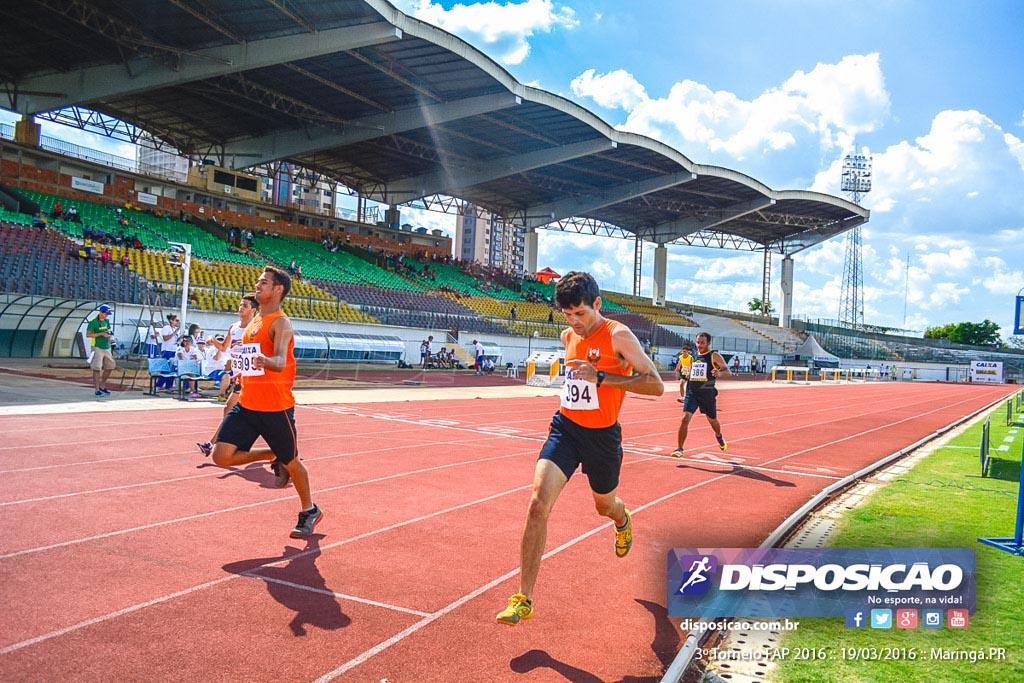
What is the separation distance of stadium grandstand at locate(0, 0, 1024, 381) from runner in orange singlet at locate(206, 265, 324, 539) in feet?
48.8

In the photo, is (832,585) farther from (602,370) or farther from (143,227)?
(143,227)

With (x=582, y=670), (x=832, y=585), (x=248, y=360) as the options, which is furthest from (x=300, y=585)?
(x=832, y=585)

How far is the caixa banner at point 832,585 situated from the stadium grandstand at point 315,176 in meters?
17.7

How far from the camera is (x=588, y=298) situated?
4402mm

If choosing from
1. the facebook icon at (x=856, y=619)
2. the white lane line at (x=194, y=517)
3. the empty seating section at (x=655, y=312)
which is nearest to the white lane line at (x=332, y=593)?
the white lane line at (x=194, y=517)

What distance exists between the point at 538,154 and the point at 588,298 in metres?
41.7

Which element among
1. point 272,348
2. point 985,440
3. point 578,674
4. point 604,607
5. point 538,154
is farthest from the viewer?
point 538,154

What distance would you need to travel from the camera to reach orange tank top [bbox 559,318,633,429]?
443cm

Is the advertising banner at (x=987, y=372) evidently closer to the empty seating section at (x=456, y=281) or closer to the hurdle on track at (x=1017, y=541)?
the empty seating section at (x=456, y=281)

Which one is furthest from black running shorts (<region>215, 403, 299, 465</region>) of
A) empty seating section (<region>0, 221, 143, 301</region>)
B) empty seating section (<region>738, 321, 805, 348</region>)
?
empty seating section (<region>738, 321, 805, 348</region>)

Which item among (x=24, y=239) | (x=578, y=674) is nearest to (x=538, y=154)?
(x=24, y=239)

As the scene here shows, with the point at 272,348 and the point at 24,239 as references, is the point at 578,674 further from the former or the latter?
the point at 24,239

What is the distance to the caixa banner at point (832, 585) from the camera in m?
4.21

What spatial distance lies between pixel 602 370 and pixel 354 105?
120 feet
